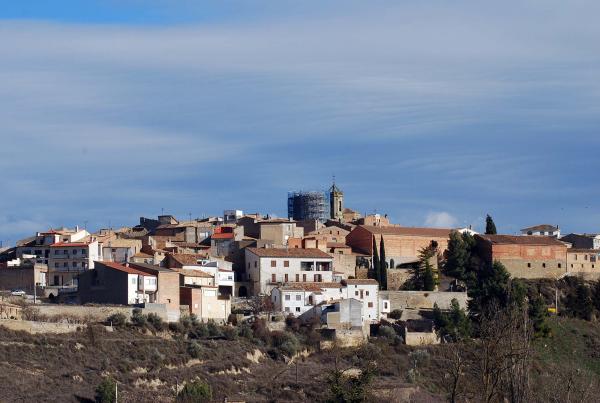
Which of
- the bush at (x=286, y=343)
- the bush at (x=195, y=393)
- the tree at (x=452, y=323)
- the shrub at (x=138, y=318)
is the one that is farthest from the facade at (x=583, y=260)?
the bush at (x=195, y=393)

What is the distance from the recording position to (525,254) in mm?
99188

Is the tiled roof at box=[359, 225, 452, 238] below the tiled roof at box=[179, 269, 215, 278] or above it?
above

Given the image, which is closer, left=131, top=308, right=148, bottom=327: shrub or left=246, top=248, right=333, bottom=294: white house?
left=131, top=308, right=148, bottom=327: shrub

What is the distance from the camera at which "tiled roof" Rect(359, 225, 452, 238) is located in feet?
320

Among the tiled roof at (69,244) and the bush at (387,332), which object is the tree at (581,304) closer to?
the bush at (387,332)

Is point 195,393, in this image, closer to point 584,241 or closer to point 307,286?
point 307,286

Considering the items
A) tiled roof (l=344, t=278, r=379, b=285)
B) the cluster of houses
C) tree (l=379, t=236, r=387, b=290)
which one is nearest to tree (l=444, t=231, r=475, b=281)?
the cluster of houses

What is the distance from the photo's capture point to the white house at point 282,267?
86125 mm

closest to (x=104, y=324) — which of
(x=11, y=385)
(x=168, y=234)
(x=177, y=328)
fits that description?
(x=177, y=328)

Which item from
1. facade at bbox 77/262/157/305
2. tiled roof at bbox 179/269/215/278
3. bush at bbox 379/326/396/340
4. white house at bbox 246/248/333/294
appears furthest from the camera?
white house at bbox 246/248/333/294

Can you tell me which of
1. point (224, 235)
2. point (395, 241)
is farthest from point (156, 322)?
point (395, 241)

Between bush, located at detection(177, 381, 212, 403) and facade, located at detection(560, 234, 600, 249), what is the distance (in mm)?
44702

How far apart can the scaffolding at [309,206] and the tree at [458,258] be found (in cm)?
2232

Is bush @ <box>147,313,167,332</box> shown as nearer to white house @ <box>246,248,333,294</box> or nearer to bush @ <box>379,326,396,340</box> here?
white house @ <box>246,248,333,294</box>
